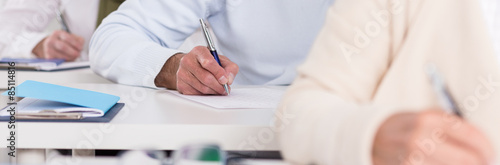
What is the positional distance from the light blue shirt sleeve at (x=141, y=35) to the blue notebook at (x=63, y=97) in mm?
297

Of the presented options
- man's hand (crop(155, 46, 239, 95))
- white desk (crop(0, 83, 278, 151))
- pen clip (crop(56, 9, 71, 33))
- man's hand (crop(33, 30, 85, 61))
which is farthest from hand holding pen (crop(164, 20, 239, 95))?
pen clip (crop(56, 9, 71, 33))

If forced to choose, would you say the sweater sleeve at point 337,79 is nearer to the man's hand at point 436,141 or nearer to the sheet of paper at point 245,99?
the man's hand at point 436,141

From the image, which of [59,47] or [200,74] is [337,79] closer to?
[200,74]

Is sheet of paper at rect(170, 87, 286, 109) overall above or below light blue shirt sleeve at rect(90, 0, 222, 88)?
below

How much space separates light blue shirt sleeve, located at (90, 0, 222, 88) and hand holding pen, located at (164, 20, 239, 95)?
0.31 feet

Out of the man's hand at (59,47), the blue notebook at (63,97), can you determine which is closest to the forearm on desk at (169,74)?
the blue notebook at (63,97)

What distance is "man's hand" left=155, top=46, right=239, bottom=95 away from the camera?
1.14m

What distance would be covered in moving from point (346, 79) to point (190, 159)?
26 centimetres

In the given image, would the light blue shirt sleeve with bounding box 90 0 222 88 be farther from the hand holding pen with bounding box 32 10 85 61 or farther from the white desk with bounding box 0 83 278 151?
the hand holding pen with bounding box 32 10 85 61

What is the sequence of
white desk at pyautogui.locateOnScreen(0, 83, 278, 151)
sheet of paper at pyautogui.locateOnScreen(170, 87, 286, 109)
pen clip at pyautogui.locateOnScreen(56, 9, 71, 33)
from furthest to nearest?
pen clip at pyautogui.locateOnScreen(56, 9, 71, 33), sheet of paper at pyautogui.locateOnScreen(170, 87, 286, 109), white desk at pyautogui.locateOnScreen(0, 83, 278, 151)

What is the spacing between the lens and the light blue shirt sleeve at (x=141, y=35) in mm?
1289

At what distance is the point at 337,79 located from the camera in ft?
2.28

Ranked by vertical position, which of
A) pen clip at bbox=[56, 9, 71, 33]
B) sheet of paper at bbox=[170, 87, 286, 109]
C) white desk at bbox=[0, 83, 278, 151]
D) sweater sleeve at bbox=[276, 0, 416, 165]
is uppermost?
pen clip at bbox=[56, 9, 71, 33]

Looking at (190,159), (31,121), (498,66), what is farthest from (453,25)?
(31,121)
